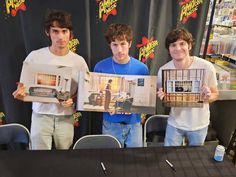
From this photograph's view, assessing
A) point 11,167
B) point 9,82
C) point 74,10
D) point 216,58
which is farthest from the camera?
point 216,58

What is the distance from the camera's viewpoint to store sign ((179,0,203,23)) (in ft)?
6.41

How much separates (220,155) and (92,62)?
117cm

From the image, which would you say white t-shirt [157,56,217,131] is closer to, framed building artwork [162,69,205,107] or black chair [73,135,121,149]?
framed building artwork [162,69,205,107]

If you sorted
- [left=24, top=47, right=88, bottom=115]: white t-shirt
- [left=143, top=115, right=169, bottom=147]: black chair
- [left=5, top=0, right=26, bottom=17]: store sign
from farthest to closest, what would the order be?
[left=143, top=115, right=169, bottom=147]: black chair → [left=5, top=0, right=26, bottom=17]: store sign → [left=24, top=47, right=88, bottom=115]: white t-shirt

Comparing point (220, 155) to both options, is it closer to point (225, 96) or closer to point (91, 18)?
point (225, 96)

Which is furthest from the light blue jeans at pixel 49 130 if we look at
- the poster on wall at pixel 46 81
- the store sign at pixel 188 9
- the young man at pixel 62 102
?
the store sign at pixel 188 9

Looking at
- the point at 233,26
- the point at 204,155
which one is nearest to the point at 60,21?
the point at 204,155

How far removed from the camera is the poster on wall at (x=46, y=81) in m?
1.55

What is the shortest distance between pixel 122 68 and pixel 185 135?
25.9 inches

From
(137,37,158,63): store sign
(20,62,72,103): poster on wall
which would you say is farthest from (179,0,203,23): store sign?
(20,62,72,103): poster on wall

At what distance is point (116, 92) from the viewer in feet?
5.27

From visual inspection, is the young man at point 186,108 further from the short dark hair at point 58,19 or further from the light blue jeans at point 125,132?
the short dark hair at point 58,19

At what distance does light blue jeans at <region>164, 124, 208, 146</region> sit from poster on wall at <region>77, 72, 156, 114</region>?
272 mm

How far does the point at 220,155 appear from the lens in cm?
135
